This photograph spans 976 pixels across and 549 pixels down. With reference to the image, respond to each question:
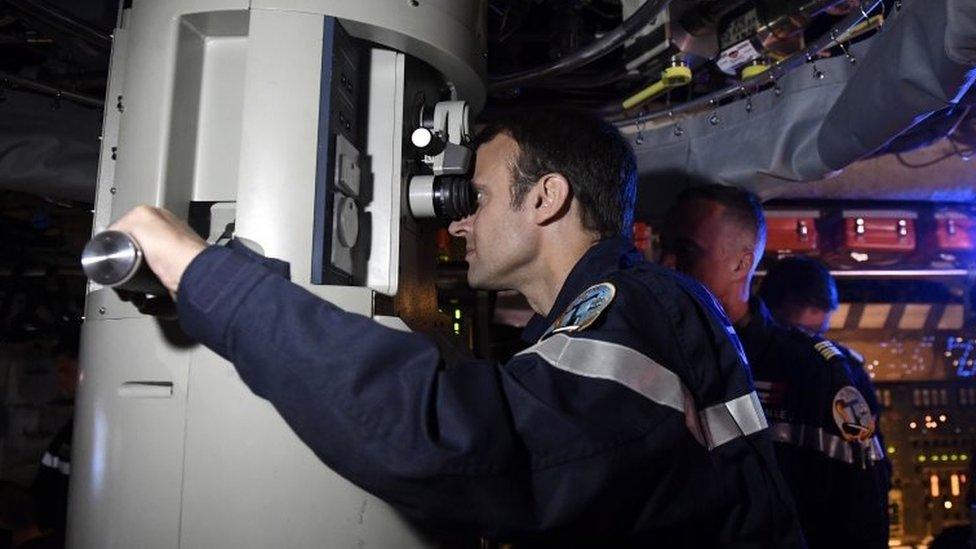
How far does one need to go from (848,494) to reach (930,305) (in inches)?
100

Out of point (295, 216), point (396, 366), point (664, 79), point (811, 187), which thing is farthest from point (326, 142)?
point (811, 187)

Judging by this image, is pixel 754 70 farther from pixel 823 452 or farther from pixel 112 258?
pixel 112 258

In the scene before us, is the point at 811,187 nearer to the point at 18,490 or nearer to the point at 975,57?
the point at 975,57

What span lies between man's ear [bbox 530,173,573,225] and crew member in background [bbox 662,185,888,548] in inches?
41.7

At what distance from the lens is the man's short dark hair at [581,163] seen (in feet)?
4.28

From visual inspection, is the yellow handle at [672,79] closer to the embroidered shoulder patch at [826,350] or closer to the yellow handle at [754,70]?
the yellow handle at [754,70]

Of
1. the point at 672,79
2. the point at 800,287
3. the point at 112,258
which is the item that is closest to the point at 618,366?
the point at 112,258

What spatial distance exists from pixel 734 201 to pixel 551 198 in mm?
1154

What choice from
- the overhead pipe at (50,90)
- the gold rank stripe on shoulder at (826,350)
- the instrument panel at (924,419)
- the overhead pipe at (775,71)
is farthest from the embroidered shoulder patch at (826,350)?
the overhead pipe at (50,90)

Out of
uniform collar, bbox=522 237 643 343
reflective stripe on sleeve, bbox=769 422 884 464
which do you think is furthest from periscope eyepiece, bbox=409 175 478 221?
reflective stripe on sleeve, bbox=769 422 884 464

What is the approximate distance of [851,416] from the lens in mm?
1999

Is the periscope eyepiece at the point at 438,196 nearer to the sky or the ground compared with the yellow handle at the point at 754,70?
nearer to the ground

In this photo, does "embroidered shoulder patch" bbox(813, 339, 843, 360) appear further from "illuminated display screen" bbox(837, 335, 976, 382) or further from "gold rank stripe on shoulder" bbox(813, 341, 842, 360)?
"illuminated display screen" bbox(837, 335, 976, 382)

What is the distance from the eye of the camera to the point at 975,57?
1129mm
